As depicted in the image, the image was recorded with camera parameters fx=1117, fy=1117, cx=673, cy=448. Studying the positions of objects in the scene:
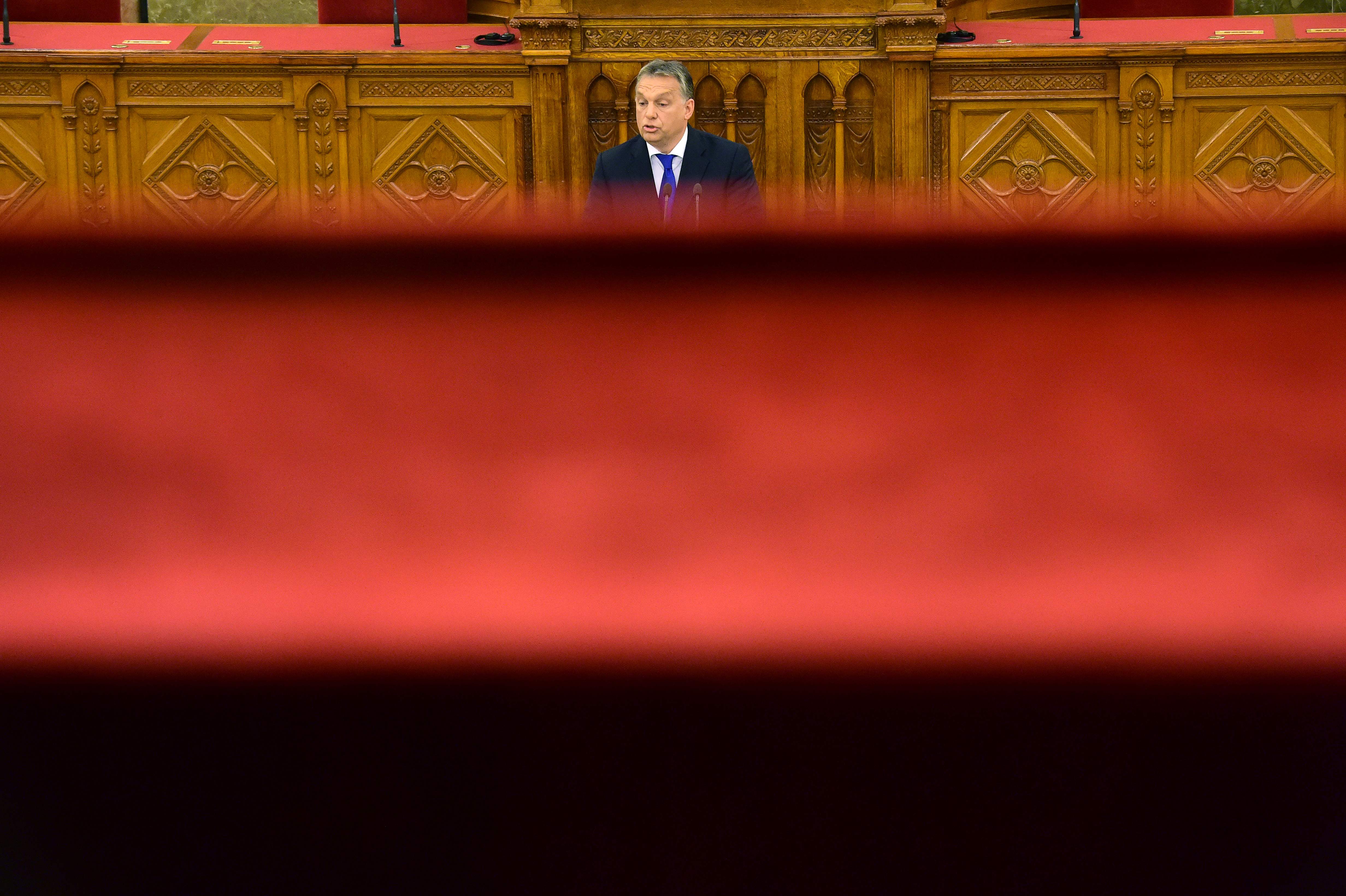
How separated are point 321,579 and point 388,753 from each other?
9 centimetres

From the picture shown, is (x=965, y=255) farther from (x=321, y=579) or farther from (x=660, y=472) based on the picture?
(x=321, y=579)

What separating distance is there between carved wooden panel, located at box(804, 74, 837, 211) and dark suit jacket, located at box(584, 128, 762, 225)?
721 millimetres

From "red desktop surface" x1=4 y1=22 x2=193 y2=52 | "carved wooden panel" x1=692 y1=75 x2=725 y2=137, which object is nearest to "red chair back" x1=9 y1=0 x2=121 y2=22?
"red desktop surface" x1=4 y1=22 x2=193 y2=52

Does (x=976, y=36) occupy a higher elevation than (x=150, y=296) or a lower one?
higher

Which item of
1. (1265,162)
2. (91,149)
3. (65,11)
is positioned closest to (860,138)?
(1265,162)

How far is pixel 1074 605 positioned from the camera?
0.50 m

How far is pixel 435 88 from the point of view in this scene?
2.75 m

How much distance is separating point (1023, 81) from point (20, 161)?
249cm

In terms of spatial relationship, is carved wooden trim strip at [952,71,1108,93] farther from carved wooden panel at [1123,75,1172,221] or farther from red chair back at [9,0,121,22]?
red chair back at [9,0,121,22]

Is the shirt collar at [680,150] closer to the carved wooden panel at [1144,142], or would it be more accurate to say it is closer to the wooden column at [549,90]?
the wooden column at [549,90]

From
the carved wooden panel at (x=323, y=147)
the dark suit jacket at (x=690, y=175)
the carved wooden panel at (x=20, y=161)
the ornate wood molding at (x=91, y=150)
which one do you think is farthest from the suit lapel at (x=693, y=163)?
the carved wooden panel at (x=20, y=161)

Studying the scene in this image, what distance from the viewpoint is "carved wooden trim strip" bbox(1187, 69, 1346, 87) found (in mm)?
2717

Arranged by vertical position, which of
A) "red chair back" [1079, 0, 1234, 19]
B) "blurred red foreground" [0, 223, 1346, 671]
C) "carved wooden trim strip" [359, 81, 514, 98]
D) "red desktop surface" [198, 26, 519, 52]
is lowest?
"blurred red foreground" [0, 223, 1346, 671]

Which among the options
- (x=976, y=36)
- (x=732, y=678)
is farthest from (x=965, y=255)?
(x=976, y=36)
